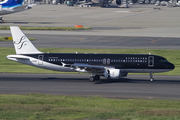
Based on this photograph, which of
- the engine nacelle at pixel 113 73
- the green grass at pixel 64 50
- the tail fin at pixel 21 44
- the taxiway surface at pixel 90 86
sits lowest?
the green grass at pixel 64 50

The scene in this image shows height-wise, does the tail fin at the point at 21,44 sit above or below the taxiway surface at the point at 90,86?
above

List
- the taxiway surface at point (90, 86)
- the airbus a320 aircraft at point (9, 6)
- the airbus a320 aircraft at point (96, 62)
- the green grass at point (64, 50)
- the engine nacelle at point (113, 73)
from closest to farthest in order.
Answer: the taxiway surface at point (90, 86)
the engine nacelle at point (113, 73)
the airbus a320 aircraft at point (96, 62)
the green grass at point (64, 50)
the airbus a320 aircraft at point (9, 6)

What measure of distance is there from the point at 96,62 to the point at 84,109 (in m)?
17.8

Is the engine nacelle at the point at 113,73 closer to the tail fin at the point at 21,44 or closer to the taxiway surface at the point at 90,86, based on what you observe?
the taxiway surface at the point at 90,86

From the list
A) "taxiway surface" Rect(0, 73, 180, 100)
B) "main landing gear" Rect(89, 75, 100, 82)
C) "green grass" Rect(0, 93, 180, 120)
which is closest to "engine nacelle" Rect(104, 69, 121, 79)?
"taxiway surface" Rect(0, 73, 180, 100)

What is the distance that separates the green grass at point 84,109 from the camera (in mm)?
23128

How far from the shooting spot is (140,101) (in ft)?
101

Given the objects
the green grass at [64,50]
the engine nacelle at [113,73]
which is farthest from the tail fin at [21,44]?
the engine nacelle at [113,73]

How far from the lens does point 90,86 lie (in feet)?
131

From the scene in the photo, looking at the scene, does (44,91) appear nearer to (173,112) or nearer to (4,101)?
(4,101)

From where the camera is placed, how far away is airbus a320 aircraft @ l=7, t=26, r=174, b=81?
139 feet

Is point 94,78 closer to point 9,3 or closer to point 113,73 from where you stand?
point 113,73

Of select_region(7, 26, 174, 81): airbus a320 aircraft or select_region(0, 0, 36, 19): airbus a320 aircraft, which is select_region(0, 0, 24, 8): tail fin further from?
select_region(7, 26, 174, 81): airbus a320 aircraft

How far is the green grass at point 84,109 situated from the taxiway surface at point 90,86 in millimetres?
4059
